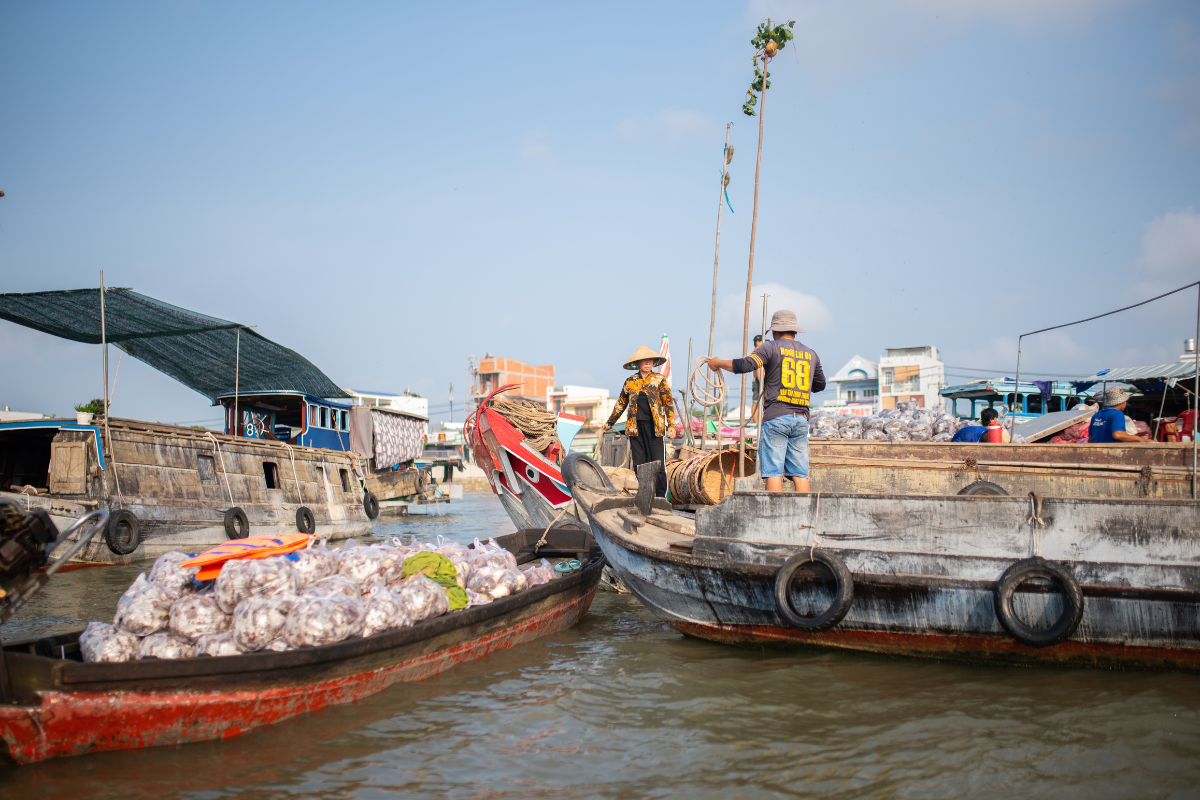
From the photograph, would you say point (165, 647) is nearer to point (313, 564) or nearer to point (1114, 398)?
point (313, 564)

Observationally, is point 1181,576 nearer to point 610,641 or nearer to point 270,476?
point 610,641

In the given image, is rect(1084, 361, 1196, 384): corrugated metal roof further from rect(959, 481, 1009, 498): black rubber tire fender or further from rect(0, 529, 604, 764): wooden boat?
rect(0, 529, 604, 764): wooden boat

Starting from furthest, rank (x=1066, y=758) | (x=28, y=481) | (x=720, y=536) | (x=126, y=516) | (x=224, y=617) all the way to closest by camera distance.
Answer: (x=28, y=481) < (x=126, y=516) < (x=720, y=536) < (x=224, y=617) < (x=1066, y=758)

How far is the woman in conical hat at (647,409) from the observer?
307 inches

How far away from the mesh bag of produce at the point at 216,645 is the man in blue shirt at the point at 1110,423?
7.58 meters

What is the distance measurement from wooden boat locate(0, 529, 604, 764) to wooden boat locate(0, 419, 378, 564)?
6.14 meters

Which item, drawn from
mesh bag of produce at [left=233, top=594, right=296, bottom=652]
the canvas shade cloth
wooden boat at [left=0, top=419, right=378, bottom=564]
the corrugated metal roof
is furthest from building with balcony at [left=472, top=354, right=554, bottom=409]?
mesh bag of produce at [left=233, top=594, right=296, bottom=652]

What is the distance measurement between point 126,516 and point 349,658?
28.6ft

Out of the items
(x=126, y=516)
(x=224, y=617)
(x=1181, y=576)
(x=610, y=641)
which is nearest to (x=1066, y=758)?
(x=1181, y=576)

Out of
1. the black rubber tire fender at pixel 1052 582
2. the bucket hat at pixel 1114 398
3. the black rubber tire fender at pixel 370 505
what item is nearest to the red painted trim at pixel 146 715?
the black rubber tire fender at pixel 1052 582

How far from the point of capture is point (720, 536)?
541cm

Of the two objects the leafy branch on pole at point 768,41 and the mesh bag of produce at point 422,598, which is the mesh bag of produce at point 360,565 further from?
the leafy branch on pole at point 768,41

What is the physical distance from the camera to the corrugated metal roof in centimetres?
1500

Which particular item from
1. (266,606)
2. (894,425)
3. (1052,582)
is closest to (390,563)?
(266,606)
